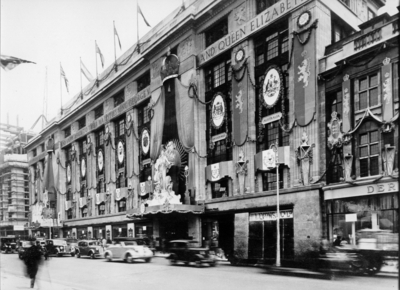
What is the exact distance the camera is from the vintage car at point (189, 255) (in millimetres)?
22812

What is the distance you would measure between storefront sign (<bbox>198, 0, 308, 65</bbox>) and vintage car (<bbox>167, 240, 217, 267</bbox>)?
15164 mm

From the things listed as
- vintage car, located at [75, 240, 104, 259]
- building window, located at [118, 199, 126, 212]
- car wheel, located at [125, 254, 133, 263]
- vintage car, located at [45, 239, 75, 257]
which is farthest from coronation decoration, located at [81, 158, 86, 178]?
car wheel, located at [125, 254, 133, 263]

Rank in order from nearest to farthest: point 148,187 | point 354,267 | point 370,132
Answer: point 354,267 < point 370,132 < point 148,187

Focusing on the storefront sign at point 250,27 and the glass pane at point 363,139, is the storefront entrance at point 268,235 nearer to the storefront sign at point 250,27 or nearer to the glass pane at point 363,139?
the glass pane at point 363,139

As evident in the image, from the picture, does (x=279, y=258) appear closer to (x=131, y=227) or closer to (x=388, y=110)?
(x=388, y=110)

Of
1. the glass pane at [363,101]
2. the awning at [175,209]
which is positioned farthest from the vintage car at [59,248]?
the glass pane at [363,101]

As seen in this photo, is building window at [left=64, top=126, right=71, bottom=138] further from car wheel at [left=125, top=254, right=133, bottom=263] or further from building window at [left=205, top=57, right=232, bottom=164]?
car wheel at [left=125, top=254, right=133, bottom=263]

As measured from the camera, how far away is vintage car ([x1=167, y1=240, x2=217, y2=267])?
74.8 feet

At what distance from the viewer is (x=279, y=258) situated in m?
23.2

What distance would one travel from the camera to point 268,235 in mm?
25922

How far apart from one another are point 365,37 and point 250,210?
1376 centimetres

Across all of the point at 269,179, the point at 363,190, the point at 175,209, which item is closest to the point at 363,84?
the point at 363,190

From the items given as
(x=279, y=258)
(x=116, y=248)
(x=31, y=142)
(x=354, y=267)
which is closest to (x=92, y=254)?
(x=116, y=248)

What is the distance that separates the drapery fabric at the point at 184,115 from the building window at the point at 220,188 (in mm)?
3817
